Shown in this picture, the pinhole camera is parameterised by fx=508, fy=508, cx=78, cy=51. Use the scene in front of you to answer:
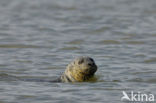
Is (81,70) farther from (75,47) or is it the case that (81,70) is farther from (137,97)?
(75,47)

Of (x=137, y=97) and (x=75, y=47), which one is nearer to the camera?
(x=137, y=97)

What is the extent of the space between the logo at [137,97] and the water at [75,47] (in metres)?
0.13

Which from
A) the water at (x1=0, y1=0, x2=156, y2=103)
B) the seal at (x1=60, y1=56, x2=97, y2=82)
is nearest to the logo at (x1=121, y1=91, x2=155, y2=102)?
the water at (x1=0, y1=0, x2=156, y2=103)

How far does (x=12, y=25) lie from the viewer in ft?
58.3

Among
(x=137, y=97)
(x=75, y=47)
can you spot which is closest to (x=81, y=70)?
(x=137, y=97)

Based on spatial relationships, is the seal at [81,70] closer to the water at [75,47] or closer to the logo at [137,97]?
the water at [75,47]

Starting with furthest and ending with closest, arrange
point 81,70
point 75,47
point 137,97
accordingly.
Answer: point 75,47, point 81,70, point 137,97

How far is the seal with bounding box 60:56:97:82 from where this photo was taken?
28.8 feet

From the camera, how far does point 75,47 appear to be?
1344 cm

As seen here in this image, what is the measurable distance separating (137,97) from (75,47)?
5745 mm

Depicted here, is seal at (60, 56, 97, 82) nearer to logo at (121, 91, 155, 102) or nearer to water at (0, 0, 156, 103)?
water at (0, 0, 156, 103)

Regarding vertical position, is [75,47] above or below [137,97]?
above

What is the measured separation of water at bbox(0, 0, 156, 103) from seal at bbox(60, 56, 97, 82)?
20cm

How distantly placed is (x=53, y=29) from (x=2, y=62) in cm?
568
